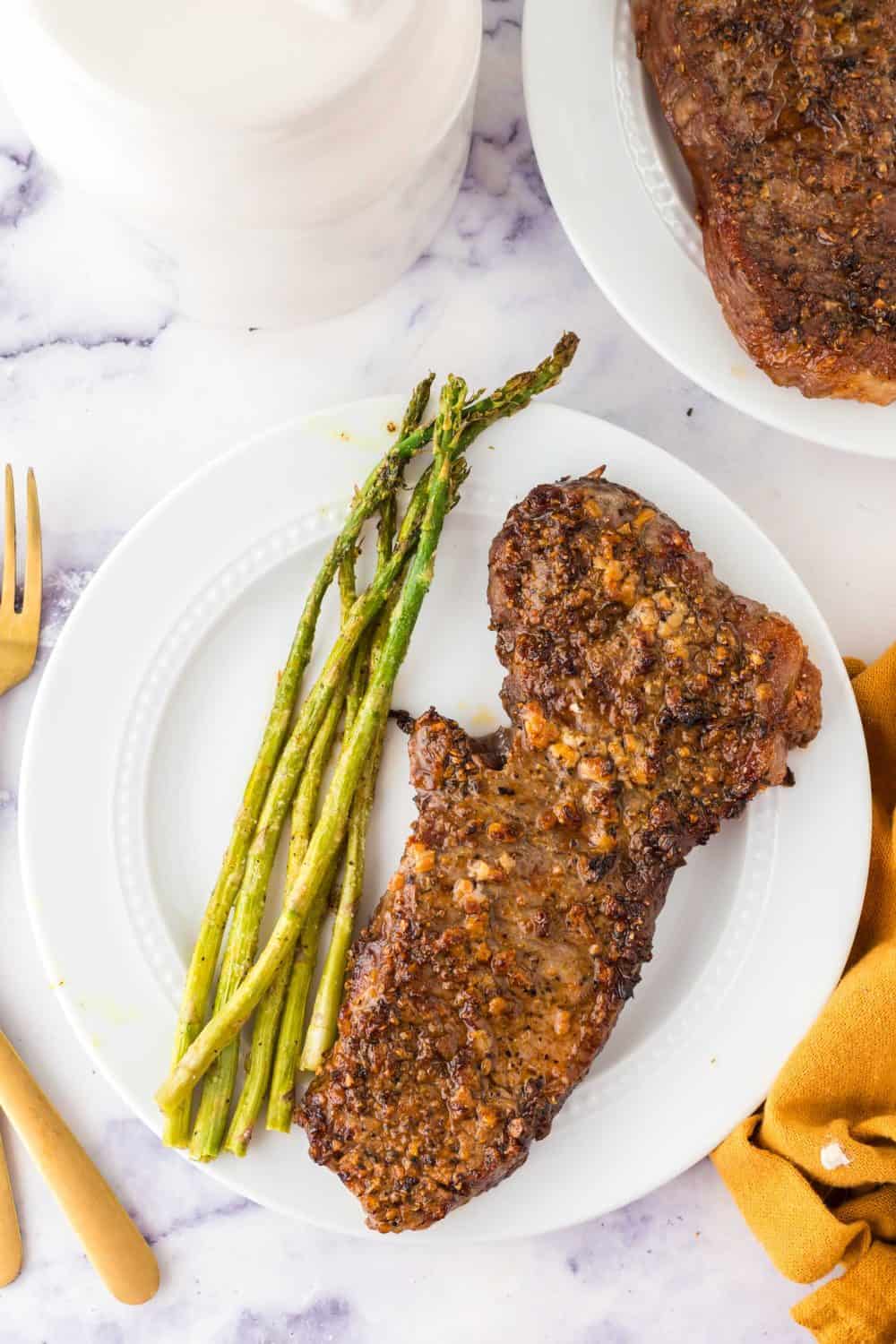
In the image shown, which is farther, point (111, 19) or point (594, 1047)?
point (594, 1047)

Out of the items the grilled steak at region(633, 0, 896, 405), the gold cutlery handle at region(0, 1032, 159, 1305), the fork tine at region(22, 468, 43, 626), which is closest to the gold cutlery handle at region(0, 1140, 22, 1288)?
the gold cutlery handle at region(0, 1032, 159, 1305)

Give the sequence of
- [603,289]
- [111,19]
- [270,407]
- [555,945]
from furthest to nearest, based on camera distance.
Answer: [270,407] → [603,289] → [555,945] → [111,19]

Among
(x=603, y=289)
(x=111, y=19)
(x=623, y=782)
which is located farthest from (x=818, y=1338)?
(x=111, y=19)

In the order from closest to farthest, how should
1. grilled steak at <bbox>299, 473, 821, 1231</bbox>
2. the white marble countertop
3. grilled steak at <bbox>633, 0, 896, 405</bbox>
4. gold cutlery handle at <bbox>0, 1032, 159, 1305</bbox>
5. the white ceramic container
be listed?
the white ceramic container
grilled steak at <bbox>299, 473, 821, 1231</bbox>
grilled steak at <bbox>633, 0, 896, 405</bbox>
gold cutlery handle at <bbox>0, 1032, 159, 1305</bbox>
the white marble countertop

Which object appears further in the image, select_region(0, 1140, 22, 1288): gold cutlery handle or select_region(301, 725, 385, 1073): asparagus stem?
select_region(0, 1140, 22, 1288): gold cutlery handle

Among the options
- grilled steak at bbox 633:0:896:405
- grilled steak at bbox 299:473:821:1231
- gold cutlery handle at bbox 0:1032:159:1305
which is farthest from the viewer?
gold cutlery handle at bbox 0:1032:159:1305

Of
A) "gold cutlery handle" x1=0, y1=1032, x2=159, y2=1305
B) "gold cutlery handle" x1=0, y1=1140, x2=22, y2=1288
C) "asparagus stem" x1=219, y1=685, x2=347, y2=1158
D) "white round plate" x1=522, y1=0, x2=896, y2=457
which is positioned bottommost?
"gold cutlery handle" x1=0, y1=1140, x2=22, y2=1288

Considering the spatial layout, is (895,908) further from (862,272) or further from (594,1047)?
(862,272)

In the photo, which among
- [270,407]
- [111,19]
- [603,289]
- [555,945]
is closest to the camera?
[111,19]

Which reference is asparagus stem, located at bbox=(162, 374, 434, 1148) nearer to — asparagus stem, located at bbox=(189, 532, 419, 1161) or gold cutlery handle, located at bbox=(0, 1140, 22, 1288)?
asparagus stem, located at bbox=(189, 532, 419, 1161)
